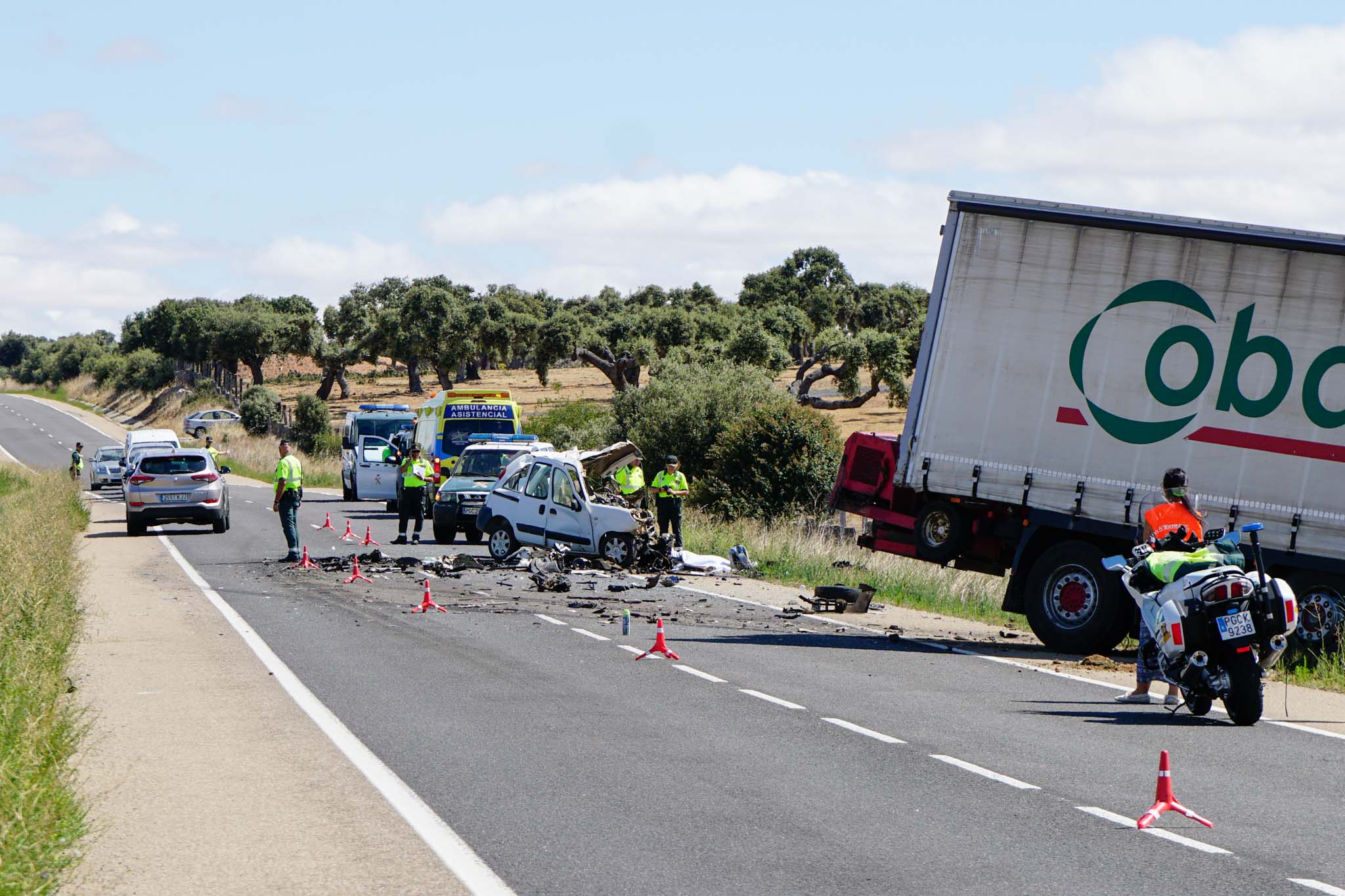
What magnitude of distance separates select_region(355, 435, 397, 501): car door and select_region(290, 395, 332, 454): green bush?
33070 millimetres

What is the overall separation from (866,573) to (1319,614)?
824 centimetres

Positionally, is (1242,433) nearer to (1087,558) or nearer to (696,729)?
(1087,558)

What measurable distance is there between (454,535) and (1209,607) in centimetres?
1885

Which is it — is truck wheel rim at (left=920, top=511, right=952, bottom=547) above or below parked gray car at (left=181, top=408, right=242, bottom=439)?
above

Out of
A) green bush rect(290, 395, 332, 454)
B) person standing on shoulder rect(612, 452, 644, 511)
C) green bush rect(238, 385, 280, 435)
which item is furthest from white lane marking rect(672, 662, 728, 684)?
green bush rect(238, 385, 280, 435)

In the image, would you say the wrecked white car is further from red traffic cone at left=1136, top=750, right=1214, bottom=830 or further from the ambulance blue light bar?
red traffic cone at left=1136, top=750, right=1214, bottom=830

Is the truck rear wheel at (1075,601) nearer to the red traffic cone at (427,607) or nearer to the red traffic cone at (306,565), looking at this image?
the red traffic cone at (427,607)

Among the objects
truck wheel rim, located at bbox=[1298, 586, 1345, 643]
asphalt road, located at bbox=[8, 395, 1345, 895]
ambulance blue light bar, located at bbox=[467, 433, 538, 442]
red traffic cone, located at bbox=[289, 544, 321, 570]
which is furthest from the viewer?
ambulance blue light bar, located at bbox=[467, 433, 538, 442]

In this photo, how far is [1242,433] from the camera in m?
13.4

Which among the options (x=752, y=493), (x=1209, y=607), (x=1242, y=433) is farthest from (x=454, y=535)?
(x=1209, y=607)

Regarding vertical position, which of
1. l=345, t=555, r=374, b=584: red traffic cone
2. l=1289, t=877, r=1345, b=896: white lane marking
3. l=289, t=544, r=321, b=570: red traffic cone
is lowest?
l=289, t=544, r=321, b=570: red traffic cone

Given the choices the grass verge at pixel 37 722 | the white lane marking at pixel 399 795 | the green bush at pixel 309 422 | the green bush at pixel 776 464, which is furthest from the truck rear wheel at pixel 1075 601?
the green bush at pixel 309 422

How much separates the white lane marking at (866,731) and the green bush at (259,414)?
237ft

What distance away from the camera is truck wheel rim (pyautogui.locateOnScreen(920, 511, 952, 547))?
48.5 ft
